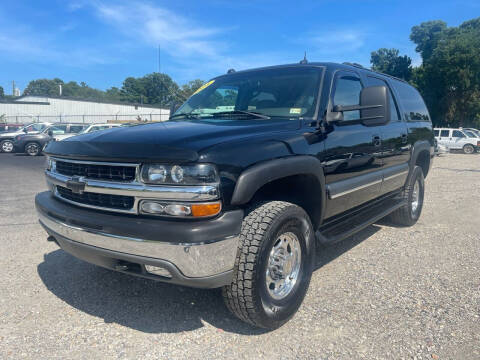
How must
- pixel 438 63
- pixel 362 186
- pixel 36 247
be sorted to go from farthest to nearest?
pixel 438 63 < pixel 36 247 < pixel 362 186

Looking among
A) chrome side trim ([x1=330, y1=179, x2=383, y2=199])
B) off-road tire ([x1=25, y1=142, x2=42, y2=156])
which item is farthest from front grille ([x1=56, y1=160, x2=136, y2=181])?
off-road tire ([x1=25, y1=142, x2=42, y2=156])

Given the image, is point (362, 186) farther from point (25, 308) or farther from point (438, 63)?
point (438, 63)

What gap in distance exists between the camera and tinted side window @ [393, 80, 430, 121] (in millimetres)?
4957

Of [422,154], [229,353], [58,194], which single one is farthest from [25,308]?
[422,154]

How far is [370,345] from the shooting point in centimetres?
240

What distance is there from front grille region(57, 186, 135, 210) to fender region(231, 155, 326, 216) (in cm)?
65

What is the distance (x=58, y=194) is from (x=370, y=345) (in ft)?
8.11

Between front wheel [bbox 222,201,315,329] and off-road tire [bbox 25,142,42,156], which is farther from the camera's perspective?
off-road tire [bbox 25,142,42,156]

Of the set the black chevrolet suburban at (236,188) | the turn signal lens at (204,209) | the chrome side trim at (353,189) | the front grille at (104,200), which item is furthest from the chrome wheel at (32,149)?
the turn signal lens at (204,209)

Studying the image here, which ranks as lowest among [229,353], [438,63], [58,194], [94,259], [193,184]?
[229,353]

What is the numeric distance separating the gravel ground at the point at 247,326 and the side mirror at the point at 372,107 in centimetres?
145

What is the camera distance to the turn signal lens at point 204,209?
210 centimetres

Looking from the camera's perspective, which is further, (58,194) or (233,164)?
(58,194)

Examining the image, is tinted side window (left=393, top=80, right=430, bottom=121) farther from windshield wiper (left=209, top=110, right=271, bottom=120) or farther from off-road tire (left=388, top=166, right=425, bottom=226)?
windshield wiper (left=209, top=110, right=271, bottom=120)
